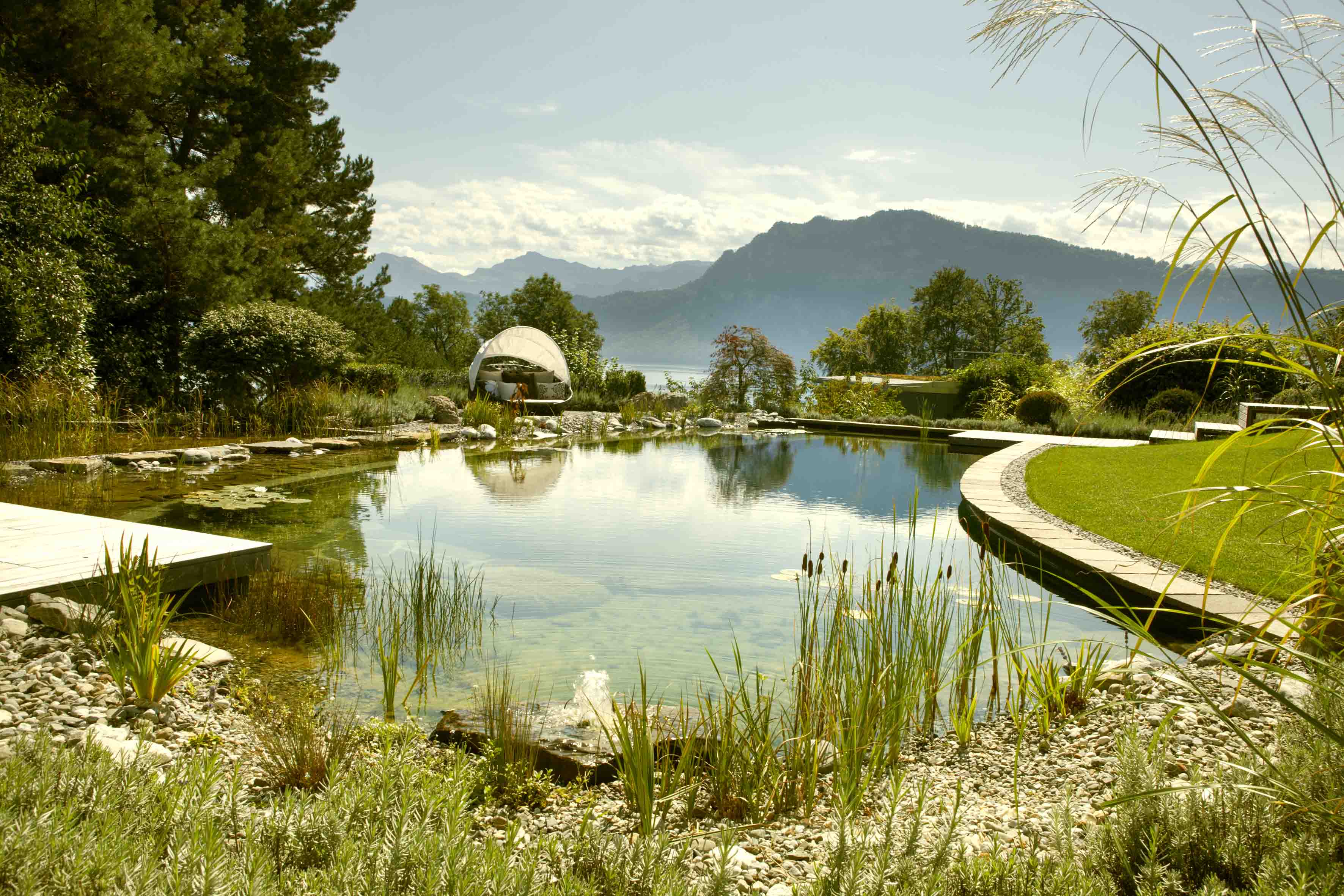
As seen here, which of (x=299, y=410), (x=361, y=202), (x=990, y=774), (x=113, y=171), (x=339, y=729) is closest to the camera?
(x=990, y=774)

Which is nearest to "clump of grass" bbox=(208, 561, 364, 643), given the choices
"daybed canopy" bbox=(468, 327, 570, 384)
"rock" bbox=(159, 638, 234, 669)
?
"rock" bbox=(159, 638, 234, 669)

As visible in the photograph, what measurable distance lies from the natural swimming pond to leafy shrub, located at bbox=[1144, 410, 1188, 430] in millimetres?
4534

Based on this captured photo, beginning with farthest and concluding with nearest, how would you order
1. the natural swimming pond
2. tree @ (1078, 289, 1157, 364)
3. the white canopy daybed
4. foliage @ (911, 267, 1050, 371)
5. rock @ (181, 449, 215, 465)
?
foliage @ (911, 267, 1050, 371), tree @ (1078, 289, 1157, 364), the white canopy daybed, rock @ (181, 449, 215, 465), the natural swimming pond

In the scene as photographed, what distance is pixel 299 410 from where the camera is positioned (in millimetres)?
11094

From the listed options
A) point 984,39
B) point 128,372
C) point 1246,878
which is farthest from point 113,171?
point 1246,878

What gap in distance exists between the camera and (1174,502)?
5762mm

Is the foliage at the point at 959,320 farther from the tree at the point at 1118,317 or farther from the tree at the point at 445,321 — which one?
the tree at the point at 445,321

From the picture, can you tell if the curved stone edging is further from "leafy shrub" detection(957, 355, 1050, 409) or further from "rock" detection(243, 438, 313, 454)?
"leafy shrub" detection(957, 355, 1050, 409)

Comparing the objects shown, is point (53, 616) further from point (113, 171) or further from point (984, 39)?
point (113, 171)

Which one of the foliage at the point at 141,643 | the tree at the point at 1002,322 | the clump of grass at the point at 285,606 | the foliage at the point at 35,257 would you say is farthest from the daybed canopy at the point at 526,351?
the tree at the point at 1002,322

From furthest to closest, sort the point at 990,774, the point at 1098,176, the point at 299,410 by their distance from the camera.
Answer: the point at 299,410 < the point at 990,774 < the point at 1098,176

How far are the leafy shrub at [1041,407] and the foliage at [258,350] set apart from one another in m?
11.9

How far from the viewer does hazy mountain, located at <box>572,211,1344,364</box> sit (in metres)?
114

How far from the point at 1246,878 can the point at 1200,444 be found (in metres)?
8.33
